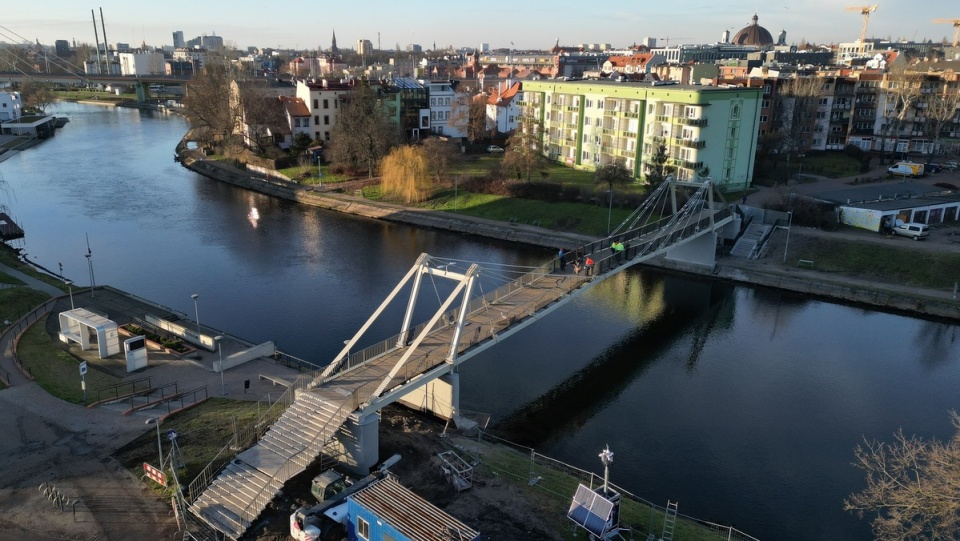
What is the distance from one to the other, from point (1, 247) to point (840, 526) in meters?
40.2

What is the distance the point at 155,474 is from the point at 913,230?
38198mm

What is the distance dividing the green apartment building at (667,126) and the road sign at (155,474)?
38.4m

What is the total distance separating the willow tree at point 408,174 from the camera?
48.7m

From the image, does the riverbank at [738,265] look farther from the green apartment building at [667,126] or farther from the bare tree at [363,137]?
the green apartment building at [667,126]

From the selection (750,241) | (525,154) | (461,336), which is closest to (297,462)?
(461,336)

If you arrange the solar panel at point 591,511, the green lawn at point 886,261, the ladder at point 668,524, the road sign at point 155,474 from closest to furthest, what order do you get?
the solar panel at point 591,511 < the ladder at point 668,524 < the road sign at point 155,474 < the green lawn at point 886,261

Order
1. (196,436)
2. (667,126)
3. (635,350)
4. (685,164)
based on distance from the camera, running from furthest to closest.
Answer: (667,126) < (685,164) < (635,350) < (196,436)

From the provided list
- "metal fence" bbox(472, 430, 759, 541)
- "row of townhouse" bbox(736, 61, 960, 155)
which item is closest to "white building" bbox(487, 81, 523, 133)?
"row of townhouse" bbox(736, 61, 960, 155)

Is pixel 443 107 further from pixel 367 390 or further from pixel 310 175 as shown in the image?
pixel 367 390

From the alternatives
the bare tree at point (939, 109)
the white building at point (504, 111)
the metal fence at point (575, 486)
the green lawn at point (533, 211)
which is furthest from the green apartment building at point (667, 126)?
the metal fence at point (575, 486)

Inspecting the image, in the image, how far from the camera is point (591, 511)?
14.4 meters

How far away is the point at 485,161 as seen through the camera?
59750mm

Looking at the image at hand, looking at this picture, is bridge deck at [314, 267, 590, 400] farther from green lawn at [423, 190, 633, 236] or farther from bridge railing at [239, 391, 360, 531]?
green lawn at [423, 190, 633, 236]

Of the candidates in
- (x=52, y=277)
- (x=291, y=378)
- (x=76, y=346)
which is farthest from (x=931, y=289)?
(x=52, y=277)
